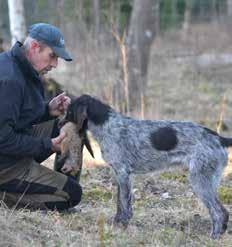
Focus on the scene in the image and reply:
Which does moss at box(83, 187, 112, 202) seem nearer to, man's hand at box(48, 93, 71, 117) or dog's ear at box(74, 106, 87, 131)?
man's hand at box(48, 93, 71, 117)

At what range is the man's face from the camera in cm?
648

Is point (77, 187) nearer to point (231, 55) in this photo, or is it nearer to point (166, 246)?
point (166, 246)

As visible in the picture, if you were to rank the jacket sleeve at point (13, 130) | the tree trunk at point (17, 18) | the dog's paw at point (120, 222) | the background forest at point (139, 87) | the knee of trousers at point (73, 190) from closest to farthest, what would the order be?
the background forest at point (139, 87)
the jacket sleeve at point (13, 130)
the dog's paw at point (120, 222)
the knee of trousers at point (73, 190)
the tree trunk at point (17, 18)

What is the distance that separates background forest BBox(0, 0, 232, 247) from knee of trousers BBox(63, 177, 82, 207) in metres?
0.18

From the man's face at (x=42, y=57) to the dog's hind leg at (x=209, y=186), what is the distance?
1.57m

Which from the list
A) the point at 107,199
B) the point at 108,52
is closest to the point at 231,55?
the point at 108,52

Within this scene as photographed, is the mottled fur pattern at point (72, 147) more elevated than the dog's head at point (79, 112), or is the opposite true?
the dog's head at point (79, 112)

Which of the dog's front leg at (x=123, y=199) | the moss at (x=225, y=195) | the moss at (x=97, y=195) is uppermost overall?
the dog's front leg at (x=123, y=199)

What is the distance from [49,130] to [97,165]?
217 cm

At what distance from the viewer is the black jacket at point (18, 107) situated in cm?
631

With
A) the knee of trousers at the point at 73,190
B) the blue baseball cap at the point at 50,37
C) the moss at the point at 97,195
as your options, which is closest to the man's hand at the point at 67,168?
the knee of trousers at the point at 73,190

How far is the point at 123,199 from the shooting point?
265 inches

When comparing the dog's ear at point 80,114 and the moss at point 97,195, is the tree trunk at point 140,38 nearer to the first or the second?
the moss at point 97,195

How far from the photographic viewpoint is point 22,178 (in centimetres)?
674
